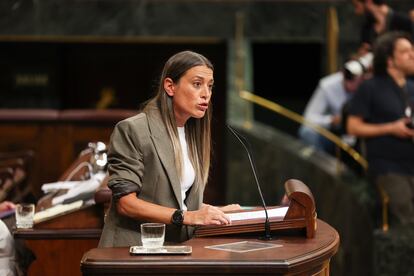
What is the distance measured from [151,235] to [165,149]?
416 millimetres

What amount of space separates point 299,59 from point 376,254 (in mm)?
5000

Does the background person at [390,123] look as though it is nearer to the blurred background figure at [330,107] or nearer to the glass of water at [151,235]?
the blurred background figure at [330,107]

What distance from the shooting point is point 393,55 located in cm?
636

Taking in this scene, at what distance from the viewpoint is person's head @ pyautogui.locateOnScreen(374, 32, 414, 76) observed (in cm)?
634

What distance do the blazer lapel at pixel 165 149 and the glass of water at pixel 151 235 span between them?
0.99 feet

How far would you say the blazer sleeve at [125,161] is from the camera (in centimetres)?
362

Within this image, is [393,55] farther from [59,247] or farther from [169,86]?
[169,86]

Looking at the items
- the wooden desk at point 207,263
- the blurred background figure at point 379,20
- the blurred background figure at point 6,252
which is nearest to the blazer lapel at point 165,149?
the wooden desk at point 207,263

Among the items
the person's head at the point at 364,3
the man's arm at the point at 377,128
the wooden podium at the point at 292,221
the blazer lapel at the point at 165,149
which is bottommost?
the wooden podium at the point at 292,221

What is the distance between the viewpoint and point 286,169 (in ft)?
27.5

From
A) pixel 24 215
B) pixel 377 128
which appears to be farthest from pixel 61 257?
pixel 377 128

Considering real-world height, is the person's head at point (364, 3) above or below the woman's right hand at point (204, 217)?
above

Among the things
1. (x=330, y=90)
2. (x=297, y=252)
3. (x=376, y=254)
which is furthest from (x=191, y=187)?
(x=330, y=90)

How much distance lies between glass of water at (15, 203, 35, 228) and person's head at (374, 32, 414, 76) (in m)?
2.77
